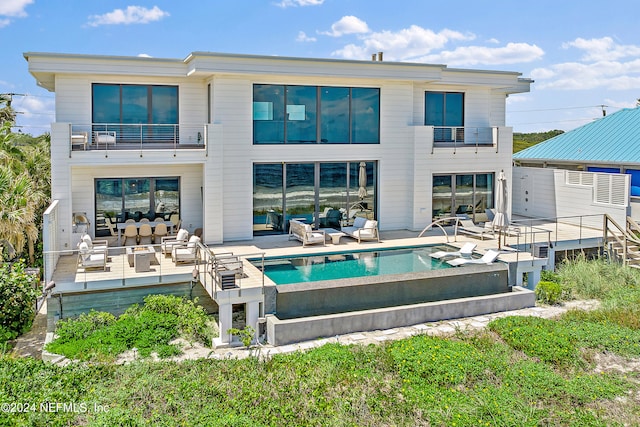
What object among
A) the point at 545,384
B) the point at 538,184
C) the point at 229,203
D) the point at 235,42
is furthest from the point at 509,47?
the point at 545,384

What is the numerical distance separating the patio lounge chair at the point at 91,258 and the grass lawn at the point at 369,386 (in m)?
4.36

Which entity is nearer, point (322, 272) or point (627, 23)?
point (322, 272)

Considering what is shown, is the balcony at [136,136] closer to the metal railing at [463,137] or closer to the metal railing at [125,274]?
the metal railing at [125,274]

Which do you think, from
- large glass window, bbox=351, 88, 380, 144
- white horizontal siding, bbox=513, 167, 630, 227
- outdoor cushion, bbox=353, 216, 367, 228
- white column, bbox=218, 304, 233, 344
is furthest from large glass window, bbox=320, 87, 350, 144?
white horizontal siding, bbox=513, 167, 630, 227

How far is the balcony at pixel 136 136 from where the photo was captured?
18391 mm

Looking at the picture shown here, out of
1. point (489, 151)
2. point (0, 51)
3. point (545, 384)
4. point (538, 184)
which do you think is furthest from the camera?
point (0, 51)

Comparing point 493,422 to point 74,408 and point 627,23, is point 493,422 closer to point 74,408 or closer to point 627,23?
point 74,408

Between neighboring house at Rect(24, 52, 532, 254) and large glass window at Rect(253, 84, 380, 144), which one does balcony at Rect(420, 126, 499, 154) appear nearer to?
neighboring house at Rect(24, 52, 532, 254)

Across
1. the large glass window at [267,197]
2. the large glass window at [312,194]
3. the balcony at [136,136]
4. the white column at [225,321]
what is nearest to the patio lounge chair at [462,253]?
the large glass window at [312,194]

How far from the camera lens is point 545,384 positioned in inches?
409

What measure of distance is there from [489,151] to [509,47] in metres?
12.8

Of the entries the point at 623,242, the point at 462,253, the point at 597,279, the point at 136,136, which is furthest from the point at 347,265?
the point at 623,242

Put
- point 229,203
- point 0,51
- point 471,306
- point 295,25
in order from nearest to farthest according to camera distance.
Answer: point 471,306 → point 229,203 → point 295,25 → point 0,51

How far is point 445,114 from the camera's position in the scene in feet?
76.8
